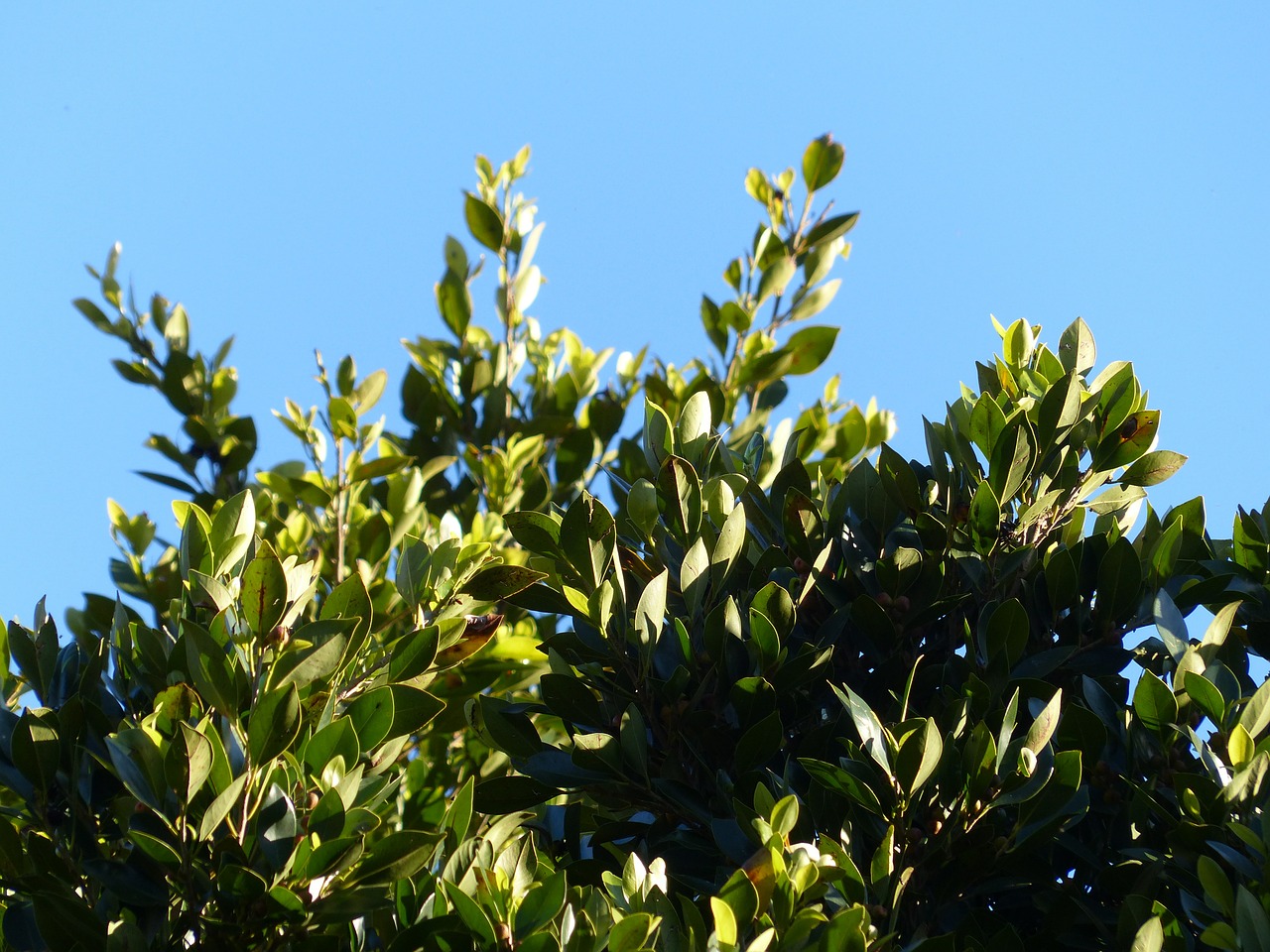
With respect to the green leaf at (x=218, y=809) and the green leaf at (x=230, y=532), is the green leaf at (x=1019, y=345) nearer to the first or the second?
the green leaf at (x=230, y=532)

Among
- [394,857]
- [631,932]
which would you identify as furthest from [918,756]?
[394,857]

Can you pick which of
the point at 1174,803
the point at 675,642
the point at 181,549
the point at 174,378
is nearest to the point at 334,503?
the point at 174,378

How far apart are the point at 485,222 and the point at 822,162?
1.38 metres

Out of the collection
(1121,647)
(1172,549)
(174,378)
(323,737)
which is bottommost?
(323,737)

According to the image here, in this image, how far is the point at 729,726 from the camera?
231 cm

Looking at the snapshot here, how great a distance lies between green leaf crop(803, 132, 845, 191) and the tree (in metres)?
2.11

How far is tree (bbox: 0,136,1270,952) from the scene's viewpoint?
187cm

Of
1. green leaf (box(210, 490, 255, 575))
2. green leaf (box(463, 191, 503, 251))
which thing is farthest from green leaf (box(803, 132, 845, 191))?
green leaf (box(210, 490, 255, 575))

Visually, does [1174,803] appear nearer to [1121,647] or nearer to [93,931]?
[1121,647]

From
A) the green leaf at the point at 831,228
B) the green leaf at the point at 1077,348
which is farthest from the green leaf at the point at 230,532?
the green leaf at the point at 831,228

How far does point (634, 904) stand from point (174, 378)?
11.7ft

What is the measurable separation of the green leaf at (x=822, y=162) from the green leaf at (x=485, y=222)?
1256 mm

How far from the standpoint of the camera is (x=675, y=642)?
91.7 inches

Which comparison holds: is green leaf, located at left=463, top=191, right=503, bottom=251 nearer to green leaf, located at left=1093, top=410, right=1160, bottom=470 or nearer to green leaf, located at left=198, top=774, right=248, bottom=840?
green leaf, located at left=1093, top=410, right=1160, bottom=470
